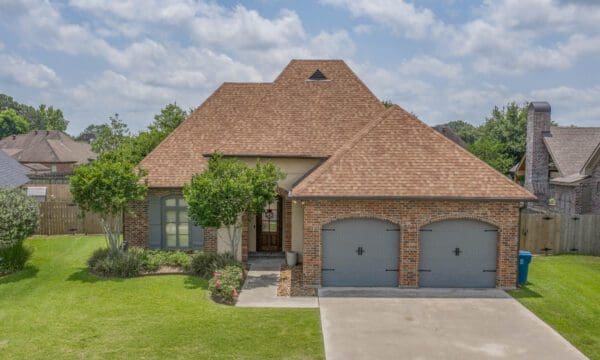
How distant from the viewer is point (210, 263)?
47.5 ft

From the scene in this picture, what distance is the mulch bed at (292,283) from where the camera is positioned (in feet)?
41.5

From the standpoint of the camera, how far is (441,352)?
29.5 ft

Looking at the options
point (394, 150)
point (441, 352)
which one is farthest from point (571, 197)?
point (441, 352)

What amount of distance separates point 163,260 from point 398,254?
7.65 meters

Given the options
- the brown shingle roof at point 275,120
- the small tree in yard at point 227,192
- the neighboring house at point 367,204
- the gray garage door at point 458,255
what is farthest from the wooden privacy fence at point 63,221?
the gray garage door at point 458,255

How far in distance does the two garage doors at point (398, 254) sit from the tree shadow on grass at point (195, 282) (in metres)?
3.57

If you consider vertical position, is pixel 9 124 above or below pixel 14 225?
above

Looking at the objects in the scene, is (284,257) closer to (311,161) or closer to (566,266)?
(311,161)

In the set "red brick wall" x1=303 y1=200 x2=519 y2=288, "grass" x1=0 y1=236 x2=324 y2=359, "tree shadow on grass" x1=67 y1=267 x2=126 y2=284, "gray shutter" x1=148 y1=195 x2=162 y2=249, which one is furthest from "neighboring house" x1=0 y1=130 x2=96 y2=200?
"red brick wall" x1=303 y1=200 x2=519 y2=288

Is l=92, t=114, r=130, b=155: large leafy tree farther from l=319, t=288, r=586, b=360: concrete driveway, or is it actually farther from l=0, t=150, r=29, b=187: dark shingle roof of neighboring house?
l=319, t=288, r=586, b=360: concrete driveway

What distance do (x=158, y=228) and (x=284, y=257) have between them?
4767 millimetres

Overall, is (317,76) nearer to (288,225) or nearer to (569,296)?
(288,225)

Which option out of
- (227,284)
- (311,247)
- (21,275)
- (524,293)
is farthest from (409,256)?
(21,275)

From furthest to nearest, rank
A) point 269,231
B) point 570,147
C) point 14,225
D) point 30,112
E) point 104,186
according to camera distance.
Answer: point 30,112, point 570,147, point 269,231, point 14,225, point 104,186
